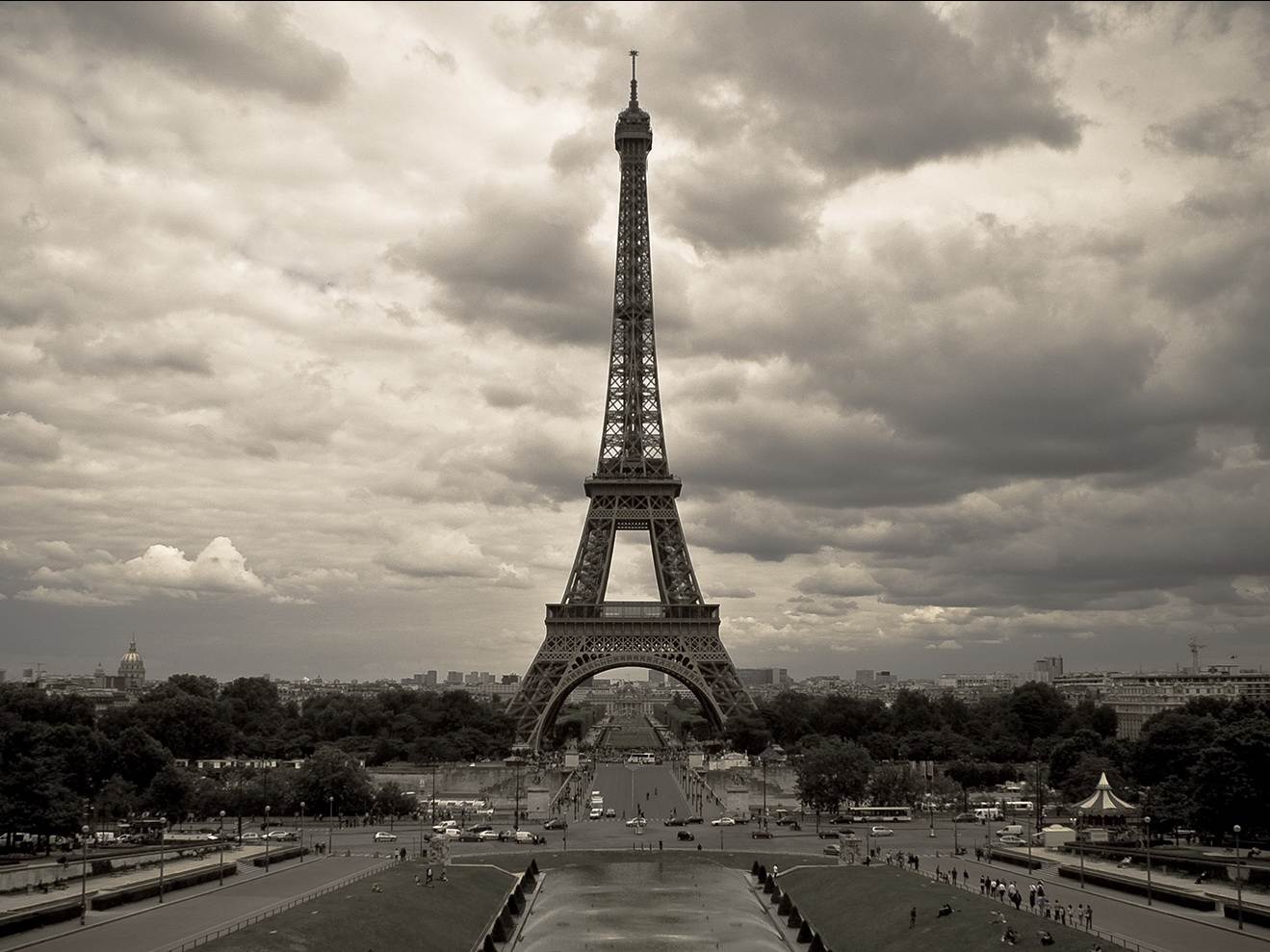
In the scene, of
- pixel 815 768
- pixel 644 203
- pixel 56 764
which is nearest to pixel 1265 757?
pixel 815 768

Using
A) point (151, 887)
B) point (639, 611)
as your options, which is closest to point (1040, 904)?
point (151, 887)

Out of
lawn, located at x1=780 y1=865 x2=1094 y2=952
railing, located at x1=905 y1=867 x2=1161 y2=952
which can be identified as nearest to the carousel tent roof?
lawn, located at x1=780 y1=865 x2=1094 y2=952

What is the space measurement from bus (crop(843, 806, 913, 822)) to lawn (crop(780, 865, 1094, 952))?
24.6 meters

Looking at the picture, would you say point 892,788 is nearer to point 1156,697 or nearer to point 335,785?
point 335,785

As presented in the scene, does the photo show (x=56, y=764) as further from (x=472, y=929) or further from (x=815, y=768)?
(x=815, y=768)

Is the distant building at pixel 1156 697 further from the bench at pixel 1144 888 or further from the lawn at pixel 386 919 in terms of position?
the lawn at pixel 386 919

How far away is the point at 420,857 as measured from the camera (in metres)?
66.9

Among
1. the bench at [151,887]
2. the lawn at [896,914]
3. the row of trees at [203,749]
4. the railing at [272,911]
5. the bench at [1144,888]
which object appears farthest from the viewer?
the row of trees at [203,749]

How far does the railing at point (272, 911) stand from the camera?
140 feet

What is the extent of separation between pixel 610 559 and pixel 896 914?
6989 cm

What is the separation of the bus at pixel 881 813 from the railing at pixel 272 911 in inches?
1414

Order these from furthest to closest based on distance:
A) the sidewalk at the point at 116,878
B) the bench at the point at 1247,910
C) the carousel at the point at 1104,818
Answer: the carousel at the point at 1104,818
the sidewalk at the point at 116,878
the bench at the point at 1247,910

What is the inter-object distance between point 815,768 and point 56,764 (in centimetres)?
4650

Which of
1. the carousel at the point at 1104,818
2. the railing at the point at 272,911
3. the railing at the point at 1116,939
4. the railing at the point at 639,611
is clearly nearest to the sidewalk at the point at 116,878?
the railing at the point at 272,911
